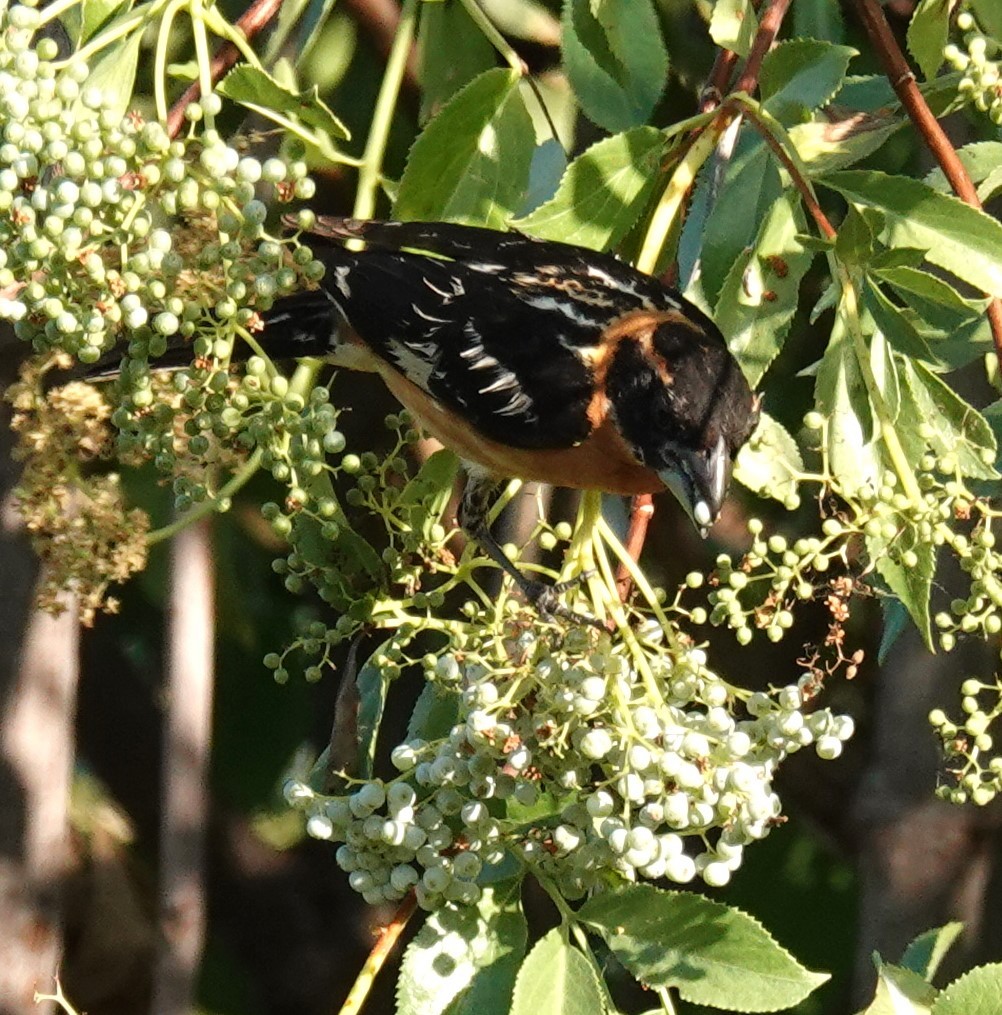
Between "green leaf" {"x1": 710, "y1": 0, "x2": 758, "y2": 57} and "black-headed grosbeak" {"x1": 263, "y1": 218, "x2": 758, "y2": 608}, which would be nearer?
"green leaf" {"x1": 710, "y1": 0, "x2": 758, "y2": 57}

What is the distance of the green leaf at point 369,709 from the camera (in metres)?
1.94

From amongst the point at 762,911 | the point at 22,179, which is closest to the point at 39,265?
the point at 22,179

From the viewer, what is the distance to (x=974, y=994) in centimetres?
162

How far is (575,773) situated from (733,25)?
88cm

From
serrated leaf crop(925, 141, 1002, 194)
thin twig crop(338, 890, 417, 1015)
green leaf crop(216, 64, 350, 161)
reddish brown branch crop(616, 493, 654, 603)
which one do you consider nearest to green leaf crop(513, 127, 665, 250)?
green leaf crop(216, 64, 350, 161)

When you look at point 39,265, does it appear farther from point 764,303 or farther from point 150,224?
point 764,303

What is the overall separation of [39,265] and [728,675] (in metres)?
3.10

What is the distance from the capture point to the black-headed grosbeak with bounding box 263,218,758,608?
237 cm

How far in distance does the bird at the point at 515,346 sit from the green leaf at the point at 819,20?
47 centimetres

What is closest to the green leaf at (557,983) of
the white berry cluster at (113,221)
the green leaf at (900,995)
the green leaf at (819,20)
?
the green leaf at (900,995)

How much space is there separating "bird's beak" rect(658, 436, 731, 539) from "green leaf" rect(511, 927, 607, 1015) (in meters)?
0.60

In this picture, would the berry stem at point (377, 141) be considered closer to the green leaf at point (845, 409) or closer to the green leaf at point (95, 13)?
the green leaf at point (95, 13)

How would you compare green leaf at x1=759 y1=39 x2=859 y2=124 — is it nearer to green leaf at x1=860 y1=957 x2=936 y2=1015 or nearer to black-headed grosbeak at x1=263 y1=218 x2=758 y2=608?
black-headed grosbeak at x1=263 y1=218 x2=758 y2=608

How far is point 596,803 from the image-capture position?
1.61m
